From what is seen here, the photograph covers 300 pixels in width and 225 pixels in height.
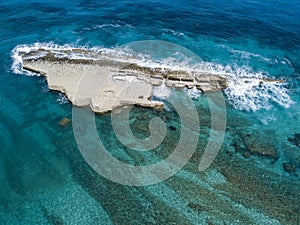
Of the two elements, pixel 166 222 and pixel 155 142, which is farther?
pixel 155 142

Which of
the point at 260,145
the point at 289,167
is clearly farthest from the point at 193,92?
the point at 289,167

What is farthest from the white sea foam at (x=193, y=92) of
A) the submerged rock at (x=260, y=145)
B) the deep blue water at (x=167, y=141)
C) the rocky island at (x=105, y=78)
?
the submerged rock at (x=260, y=145)

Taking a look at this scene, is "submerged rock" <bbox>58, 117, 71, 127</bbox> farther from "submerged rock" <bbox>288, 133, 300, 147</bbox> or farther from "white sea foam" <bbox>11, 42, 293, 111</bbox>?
"submerged rock" <bbox>288, 133, 300, 147</bbox>

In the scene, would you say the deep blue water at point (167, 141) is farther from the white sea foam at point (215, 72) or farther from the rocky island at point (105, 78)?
the rocky island at point (105, 78)

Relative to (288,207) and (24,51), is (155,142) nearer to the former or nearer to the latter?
(288,207)

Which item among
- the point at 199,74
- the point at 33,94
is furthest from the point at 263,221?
the point at 33,94

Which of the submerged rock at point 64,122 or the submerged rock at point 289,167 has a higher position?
the submerged rock at point 289,167

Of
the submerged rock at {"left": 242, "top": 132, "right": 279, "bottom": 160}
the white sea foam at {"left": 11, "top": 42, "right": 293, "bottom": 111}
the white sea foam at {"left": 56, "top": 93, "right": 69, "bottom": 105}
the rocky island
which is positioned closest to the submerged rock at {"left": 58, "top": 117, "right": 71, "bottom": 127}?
the rocky island
